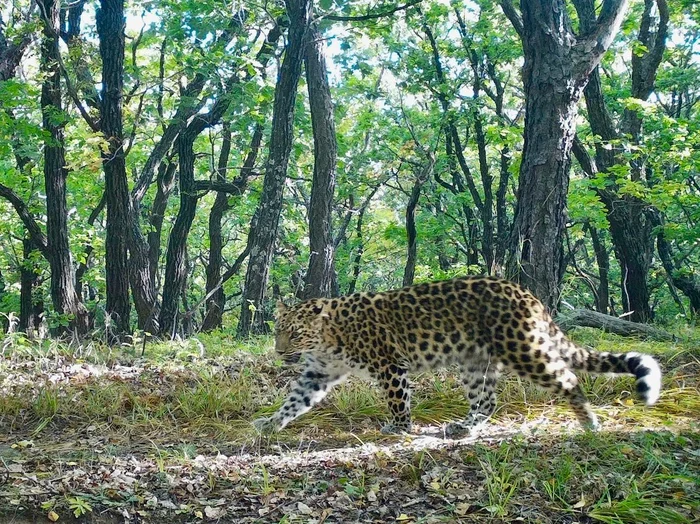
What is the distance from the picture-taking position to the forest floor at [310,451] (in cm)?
480

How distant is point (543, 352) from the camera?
6234mm

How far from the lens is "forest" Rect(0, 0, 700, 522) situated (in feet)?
16.9

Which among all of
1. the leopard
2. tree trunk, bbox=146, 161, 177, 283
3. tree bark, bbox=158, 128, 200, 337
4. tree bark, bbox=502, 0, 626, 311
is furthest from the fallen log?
tree trunk, bbox=146, 161, 177, 283

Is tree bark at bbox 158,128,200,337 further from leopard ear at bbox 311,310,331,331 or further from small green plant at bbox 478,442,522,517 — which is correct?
small green plant at bbox 478,442,522,517

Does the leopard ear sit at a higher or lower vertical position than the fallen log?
higher

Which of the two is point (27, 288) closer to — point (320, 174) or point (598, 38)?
point (320, 174)

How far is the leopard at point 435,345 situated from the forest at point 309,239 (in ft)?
1.42

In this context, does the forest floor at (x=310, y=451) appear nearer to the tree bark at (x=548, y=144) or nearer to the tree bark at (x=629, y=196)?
the tree bark at (x=548, y=144)

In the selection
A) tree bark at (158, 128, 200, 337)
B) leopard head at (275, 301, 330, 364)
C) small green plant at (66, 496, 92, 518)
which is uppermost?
tree bark at (158, 128, 200, 337)

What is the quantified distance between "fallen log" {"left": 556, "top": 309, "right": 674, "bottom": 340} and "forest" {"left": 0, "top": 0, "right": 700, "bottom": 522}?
0.05 metres

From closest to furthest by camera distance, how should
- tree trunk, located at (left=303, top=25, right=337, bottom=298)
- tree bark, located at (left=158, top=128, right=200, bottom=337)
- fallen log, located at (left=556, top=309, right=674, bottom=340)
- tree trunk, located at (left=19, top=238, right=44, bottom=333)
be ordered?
fallen log, located at (left=556, top=309, right=674, bottom=340), tree trunk, located at (left=303, top=25, right=337, bottom=298), tree bark, located at (left=158, top=128, right=200, bottom=337), tree trunk, located at (left=19, top=238, right=44, bottom=333)

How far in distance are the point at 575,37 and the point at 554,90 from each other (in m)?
0.95

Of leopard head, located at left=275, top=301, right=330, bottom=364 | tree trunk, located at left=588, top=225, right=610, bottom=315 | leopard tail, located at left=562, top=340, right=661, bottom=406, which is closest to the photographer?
leopard tail, located at left=562, top=340, right=661, bottom=406

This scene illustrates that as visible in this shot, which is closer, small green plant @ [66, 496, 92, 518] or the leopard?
small green plant @ [66, 496, 92, 518]
